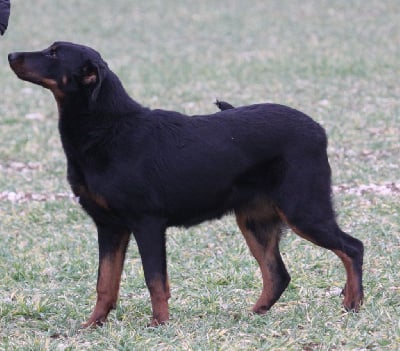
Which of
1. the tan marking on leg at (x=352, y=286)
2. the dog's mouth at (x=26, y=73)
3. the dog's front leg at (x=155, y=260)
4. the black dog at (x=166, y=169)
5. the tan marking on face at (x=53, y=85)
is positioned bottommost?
the tan marking on leg at (x=352, y=286)

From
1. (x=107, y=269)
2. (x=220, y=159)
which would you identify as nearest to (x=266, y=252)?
(x=220, y=159)

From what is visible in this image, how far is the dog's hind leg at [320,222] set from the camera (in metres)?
5.50

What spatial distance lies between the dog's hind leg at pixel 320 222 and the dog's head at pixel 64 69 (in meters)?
1.35

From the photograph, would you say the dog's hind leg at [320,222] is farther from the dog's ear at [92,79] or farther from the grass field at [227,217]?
the dog's ear at [92,79]

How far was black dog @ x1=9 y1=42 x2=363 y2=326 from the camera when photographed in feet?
17.2

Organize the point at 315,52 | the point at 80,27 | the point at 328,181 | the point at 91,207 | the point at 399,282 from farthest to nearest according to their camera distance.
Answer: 1. the point at 80,27
2. the point at 315,52
3. the point at 399,282
4. the point at 328,181
5. the point at 91,207

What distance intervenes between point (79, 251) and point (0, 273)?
2.48ft

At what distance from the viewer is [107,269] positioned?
18.2ft

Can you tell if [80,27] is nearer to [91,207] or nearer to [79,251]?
[79,251]

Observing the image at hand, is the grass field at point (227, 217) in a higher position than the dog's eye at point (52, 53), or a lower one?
lower

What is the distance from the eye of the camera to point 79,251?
24.0ft

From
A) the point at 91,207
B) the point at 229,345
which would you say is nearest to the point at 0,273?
the point at 91,207

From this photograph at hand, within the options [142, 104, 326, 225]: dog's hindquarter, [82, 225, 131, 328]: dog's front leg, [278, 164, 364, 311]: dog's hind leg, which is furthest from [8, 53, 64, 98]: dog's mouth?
[278, 164, 364, 311]: dog's hind leg

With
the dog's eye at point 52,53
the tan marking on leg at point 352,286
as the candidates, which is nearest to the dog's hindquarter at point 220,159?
the tan marking on leg at point 352,286
